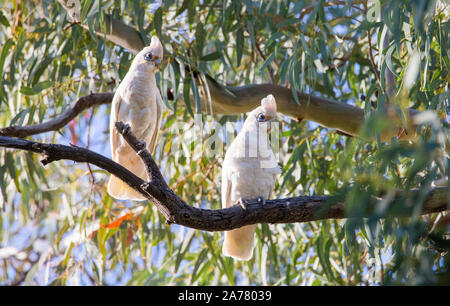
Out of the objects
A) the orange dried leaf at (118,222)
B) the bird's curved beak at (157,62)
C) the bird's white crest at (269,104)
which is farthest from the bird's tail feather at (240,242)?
the orange dried leaf at (118,222)

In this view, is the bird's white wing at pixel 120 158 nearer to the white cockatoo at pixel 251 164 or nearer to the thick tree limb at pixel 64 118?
the thick tree limb at pixel 64 118

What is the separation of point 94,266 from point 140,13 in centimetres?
137

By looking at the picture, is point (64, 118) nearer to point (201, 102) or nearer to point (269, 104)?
→ point (201, 102)

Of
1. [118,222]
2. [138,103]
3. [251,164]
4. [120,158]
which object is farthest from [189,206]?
[118,222]

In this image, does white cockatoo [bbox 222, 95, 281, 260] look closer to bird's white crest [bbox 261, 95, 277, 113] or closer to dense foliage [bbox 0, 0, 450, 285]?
bird's white crest [bbox 261, 95, 277, 113]

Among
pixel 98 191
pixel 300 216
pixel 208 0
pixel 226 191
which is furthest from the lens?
pixel 98 191

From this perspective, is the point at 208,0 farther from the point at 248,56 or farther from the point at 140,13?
the point at 248,56

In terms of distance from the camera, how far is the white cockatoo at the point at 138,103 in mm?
2422

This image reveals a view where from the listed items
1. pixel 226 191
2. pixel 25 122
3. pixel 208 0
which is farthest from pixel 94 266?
pixel 208 0

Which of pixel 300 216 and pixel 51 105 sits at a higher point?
pixel 51 105

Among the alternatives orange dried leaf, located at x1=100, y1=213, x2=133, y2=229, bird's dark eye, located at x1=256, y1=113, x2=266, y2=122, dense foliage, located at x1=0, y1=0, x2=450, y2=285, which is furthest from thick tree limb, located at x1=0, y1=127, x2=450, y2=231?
orange dried leaf, located at x1=100, y1=213, x2=133, y2=229

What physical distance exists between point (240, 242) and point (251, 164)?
13.8 inches

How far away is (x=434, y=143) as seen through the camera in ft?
3.89

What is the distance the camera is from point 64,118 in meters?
2.53
